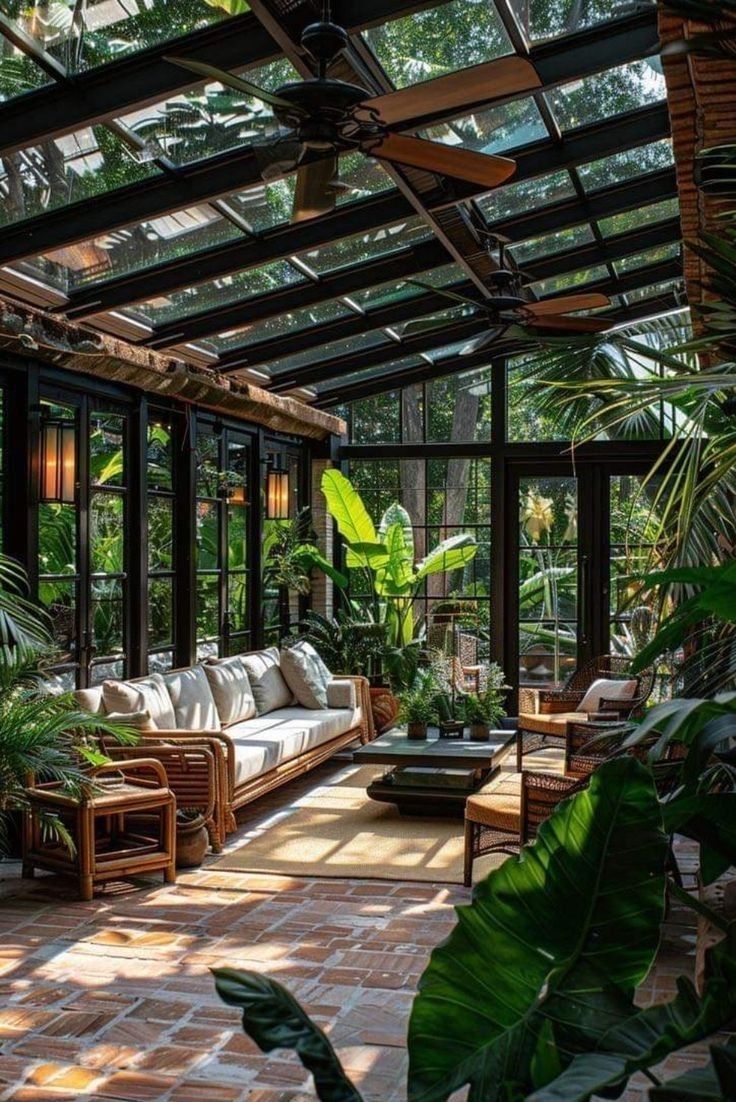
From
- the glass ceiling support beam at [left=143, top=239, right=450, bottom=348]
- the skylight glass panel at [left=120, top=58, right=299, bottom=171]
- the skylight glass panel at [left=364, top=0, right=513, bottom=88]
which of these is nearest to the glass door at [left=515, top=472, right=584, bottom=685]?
the glass ceiling support beam at [left=143, top=239, right=450, bottom=348]

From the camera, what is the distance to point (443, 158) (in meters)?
4.51

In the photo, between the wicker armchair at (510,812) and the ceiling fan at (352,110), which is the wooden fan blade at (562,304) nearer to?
the ceiling fan at (352,110)

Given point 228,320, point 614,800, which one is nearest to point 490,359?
point 228,320

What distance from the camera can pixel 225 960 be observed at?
4.94m

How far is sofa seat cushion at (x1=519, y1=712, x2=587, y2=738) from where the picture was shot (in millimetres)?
9094

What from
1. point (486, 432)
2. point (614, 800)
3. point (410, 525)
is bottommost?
point (614, 800)

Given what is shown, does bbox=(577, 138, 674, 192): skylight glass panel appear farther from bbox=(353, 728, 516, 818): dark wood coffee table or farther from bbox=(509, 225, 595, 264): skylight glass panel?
bbox=(353, 728, 516, 818): dark wood coffee table

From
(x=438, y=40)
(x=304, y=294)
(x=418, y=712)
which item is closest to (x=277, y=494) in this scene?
(x=304, y=294)

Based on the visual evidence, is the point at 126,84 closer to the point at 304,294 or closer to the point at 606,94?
the point at 606,94

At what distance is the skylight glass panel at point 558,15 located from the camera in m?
5.27

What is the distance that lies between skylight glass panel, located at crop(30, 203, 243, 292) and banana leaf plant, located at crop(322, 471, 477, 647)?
4308 millimetres

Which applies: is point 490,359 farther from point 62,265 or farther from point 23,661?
point 23,661

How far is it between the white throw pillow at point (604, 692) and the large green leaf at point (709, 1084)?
742cm

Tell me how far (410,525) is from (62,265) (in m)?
5.69
